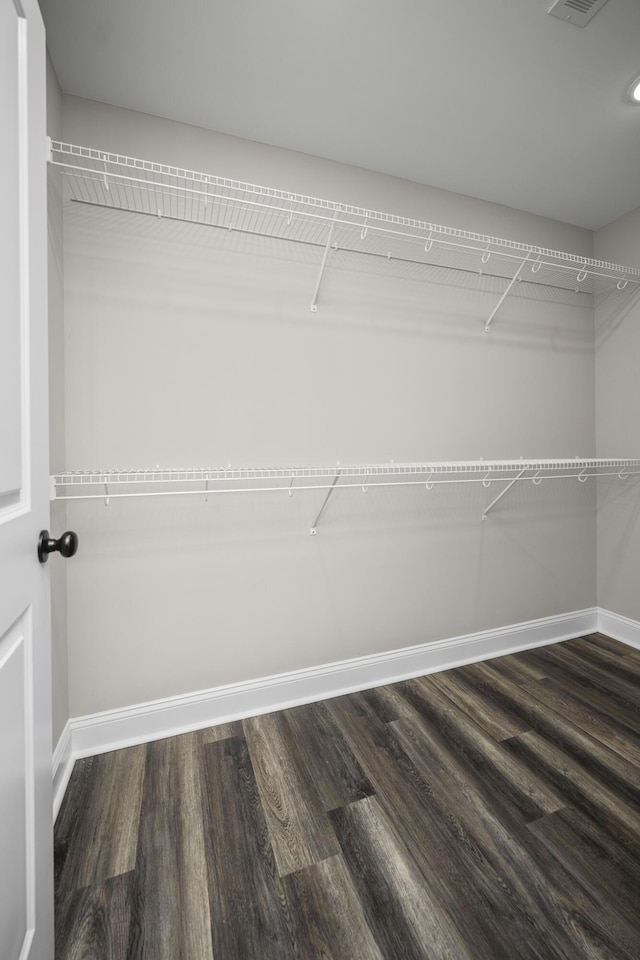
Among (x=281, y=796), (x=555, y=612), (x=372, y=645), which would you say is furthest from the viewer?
(x=555, y=612)

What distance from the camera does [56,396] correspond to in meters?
1.47

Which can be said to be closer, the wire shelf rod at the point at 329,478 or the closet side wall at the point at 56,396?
the closet side wall at the point at 56,396

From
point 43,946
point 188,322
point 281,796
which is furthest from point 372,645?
point 188,322

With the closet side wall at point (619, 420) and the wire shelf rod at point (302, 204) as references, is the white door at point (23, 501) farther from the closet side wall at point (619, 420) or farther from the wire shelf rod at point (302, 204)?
the closet side wall at point (619, 420)

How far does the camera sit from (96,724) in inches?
64.6

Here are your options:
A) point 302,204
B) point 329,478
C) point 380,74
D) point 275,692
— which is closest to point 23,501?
point 329,478

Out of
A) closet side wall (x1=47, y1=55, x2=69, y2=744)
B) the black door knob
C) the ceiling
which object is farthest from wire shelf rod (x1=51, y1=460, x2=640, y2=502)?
the ceiling

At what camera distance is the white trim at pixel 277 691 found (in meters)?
1.64

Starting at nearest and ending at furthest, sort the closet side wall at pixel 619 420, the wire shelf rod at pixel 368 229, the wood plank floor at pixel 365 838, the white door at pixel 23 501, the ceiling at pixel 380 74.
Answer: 1. the white door at pixel 23 501
2. the wood plank floor at pixel 365 838
3. the ceiling at pixel 380 74
4. the wire shelf rod at pixel 368 229
5. the closet side wall at pixel 619 420

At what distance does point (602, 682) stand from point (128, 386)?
2.58 metres

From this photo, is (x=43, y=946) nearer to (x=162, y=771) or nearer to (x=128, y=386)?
(x=162, y=771)

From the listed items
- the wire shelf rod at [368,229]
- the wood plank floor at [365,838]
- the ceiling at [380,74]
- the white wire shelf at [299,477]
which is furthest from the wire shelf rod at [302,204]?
the wood plank floor at [365,838]

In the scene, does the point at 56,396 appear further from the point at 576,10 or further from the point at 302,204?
the point at 576,10

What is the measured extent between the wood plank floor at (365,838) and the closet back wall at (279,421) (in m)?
0.33
